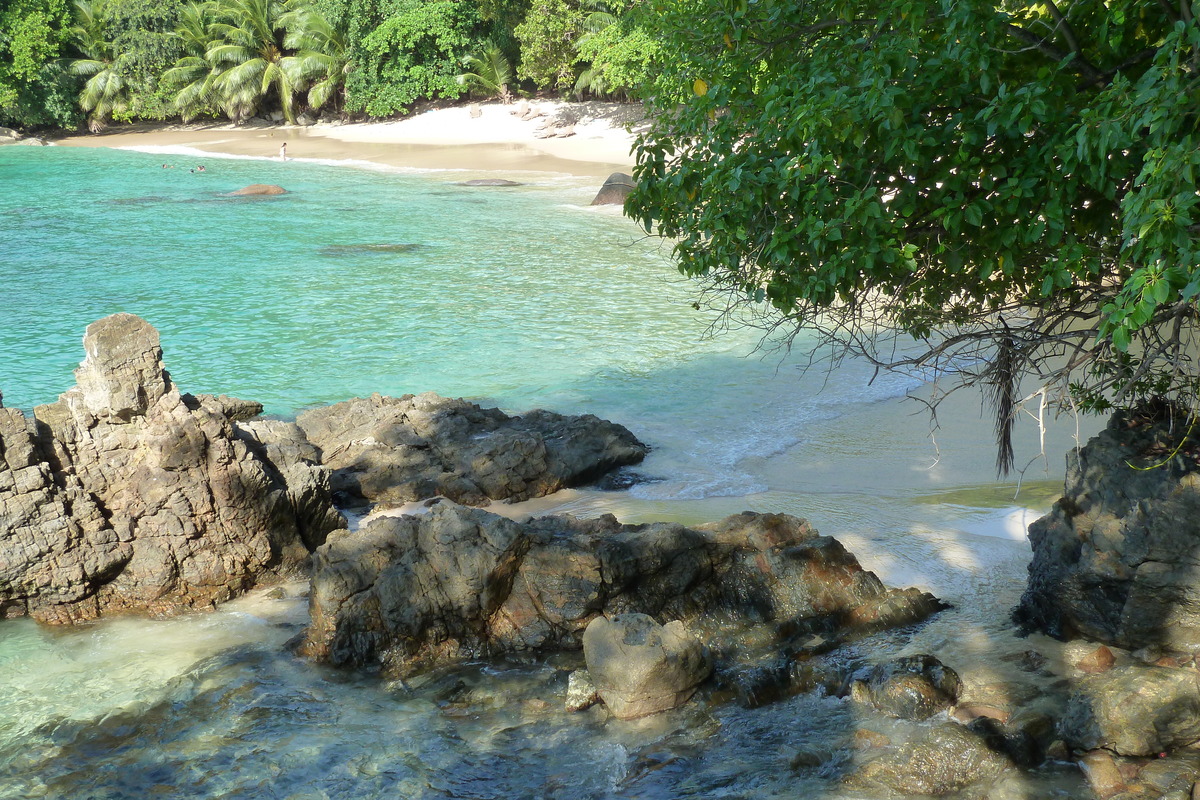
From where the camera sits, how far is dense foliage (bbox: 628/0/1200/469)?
3982mm

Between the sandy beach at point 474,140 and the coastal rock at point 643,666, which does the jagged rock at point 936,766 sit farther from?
the sandy beach at point 474,140

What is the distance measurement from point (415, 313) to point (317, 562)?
11.7 m

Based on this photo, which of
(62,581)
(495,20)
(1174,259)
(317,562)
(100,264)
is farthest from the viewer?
(495,20)

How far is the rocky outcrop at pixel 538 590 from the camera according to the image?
612cm

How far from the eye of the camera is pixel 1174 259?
391 centimetres

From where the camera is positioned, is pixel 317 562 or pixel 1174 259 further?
pixel 317 562

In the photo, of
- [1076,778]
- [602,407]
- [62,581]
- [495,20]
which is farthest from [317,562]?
[495,20]

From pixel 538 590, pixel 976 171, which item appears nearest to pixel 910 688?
pixel 538 590

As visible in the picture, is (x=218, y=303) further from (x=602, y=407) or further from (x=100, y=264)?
(x=602, y=407)

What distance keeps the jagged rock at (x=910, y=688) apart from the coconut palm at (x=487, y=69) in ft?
127

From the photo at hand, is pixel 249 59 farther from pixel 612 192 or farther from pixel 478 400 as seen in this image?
pixel 478 400

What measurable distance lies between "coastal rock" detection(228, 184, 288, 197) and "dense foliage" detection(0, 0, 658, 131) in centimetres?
1121

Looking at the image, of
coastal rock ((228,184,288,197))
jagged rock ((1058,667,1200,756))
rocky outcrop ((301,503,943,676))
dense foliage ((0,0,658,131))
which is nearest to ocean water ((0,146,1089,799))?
rocky outcrop ((301,503,943,676))

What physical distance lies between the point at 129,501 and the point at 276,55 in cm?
4544
